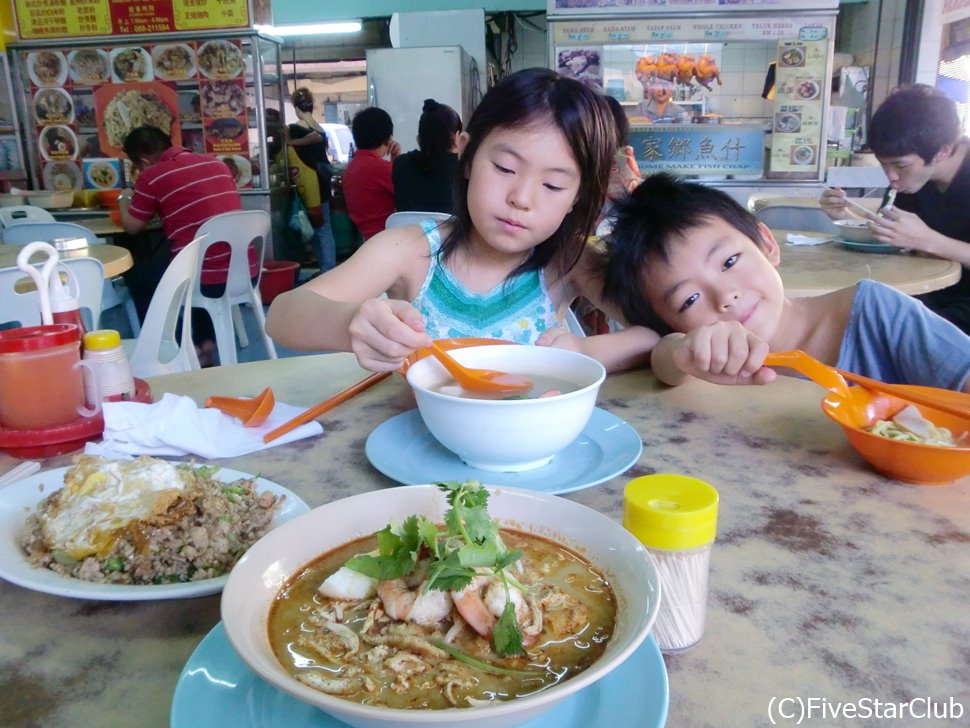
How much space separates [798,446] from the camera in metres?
1.00

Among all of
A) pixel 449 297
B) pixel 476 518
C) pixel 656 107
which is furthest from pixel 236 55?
pixel 476 518

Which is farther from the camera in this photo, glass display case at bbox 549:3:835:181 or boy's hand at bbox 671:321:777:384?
glass display case at bbox 549:3:835:181

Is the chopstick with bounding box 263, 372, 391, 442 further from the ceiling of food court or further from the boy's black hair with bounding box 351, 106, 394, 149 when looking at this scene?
the ceiling of food court

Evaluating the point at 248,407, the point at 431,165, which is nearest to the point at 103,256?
the point at 431,165

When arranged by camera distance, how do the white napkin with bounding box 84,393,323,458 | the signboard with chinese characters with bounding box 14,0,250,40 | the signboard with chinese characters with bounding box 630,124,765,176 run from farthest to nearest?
the signboard with chinese characters with bounding box 14,0,250,40 → the signboard with chinese characters with bounding box 630,124,765,176 → the white napkin with bounding box 84,393,323,458

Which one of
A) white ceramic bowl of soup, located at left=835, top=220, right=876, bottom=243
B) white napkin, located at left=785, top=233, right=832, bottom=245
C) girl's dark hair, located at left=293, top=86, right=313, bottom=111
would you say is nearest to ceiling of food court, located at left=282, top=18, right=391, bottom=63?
girl's dark hair, located at left=293, top=86, right=313, bottom=111

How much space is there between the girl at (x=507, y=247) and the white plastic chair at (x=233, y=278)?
2374 mm

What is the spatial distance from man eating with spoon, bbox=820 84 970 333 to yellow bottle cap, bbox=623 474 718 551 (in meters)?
2.60

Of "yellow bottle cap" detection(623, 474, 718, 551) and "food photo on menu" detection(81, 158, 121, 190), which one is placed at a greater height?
"food photo on menu" detection(81, 158, 121, 190)

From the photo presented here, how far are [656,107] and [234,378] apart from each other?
488 centimetres

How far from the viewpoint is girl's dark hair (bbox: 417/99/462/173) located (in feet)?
13.9

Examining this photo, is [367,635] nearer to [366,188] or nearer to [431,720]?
[431,720]

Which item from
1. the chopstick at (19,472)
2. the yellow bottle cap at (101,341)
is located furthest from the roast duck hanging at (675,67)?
the chopstick at (19,472)

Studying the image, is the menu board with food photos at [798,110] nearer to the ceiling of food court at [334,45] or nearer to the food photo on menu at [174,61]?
the food photo on menu at [174,61]
